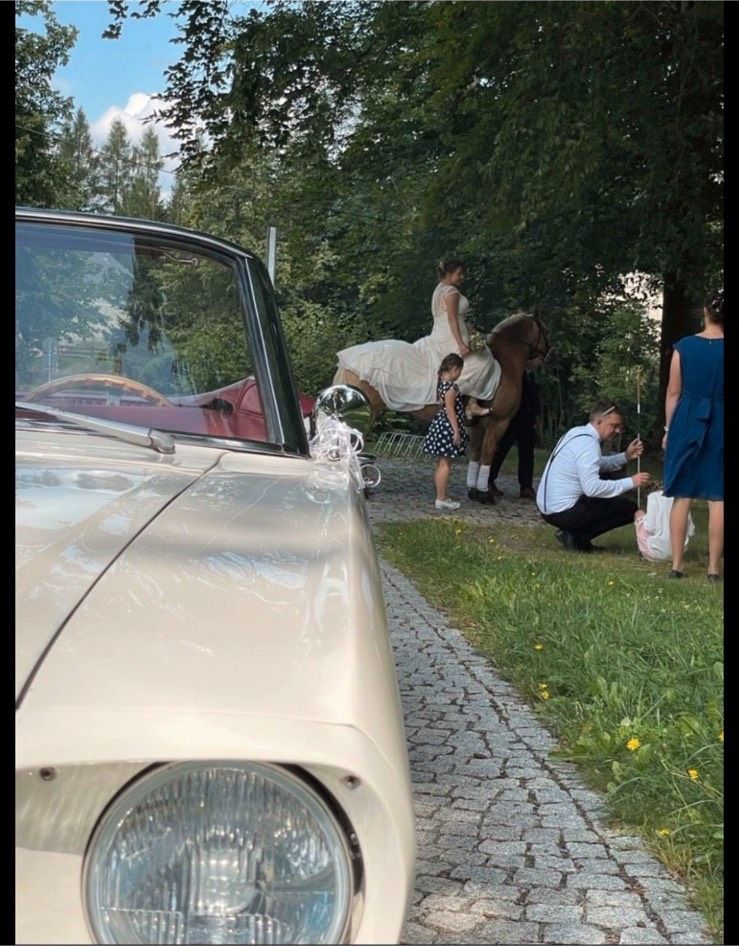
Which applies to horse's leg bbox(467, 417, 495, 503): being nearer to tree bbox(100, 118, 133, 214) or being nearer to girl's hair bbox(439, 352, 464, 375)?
girl's hair bbox(439, 352, 464, 375)

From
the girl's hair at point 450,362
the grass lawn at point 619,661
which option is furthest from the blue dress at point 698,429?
the girl's hair at point 450,362

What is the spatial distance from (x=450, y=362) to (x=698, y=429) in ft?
14.4

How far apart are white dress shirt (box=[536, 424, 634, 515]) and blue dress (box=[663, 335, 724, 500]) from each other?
1.05 metres

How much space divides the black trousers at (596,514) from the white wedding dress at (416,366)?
3.48 m

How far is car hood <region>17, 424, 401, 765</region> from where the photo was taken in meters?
1.28

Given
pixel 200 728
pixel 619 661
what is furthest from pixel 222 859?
pixel 619 661

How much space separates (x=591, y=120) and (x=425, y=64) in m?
4.71

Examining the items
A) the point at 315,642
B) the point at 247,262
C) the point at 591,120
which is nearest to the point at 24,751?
the point at 315,642

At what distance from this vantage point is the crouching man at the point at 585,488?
9.26 metres

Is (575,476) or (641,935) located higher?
(575,476)

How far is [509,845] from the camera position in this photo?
3479 millimetres

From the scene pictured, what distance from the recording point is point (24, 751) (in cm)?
120

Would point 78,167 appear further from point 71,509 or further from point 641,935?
point 71,509

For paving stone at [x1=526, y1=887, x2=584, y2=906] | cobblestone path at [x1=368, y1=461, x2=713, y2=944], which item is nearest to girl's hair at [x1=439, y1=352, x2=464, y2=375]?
cobblestone path at [x1=368, y1=461, x2=713, y2=944]
